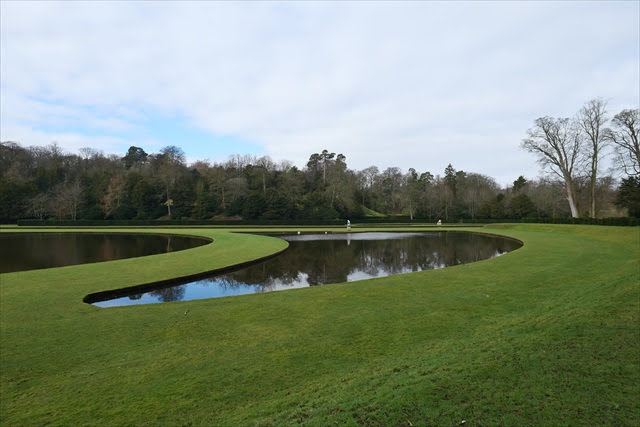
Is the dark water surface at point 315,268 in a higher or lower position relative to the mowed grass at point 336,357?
lower

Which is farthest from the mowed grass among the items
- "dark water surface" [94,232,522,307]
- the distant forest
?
the distant forest

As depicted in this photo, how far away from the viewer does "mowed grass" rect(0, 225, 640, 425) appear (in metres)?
3.42

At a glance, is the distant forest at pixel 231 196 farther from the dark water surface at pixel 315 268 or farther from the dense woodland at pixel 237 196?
the dark water surface at pixel 315 268

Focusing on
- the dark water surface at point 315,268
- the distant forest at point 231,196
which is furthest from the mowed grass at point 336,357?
the distant forest at point 231,196

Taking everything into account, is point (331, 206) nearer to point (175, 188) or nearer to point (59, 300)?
point (175, 188)

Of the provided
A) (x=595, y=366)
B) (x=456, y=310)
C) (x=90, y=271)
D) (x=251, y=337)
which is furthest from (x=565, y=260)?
(x=90, y=271)

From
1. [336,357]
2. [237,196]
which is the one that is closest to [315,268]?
[336,357]

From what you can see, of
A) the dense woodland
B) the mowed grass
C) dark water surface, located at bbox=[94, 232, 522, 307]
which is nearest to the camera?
the mowed grass

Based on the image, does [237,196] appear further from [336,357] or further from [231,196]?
[336,357]

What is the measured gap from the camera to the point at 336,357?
5.17m

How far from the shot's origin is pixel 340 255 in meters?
19.3

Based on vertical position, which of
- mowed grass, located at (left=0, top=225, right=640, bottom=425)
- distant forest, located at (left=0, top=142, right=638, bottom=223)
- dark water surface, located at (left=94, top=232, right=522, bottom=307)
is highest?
distant forest, located at (left=0, top=142, right=638, bottom=223)

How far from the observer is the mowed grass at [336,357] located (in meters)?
3.42

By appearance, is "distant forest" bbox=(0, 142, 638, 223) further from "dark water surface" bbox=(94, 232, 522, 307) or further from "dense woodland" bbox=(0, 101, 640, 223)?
Result: "dark water surface" bbox=(94, 232, 522, 307)
